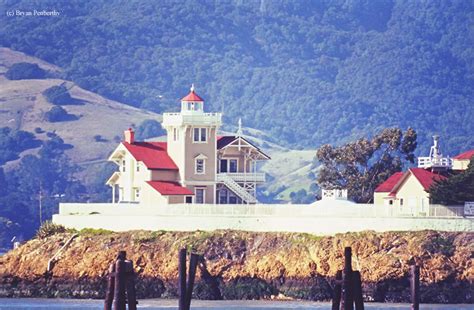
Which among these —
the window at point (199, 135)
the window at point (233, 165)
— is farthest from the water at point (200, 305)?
the window at point (233, 165)

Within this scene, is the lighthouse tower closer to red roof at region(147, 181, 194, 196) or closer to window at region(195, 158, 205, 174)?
window at region(195, 158, 205, 174)

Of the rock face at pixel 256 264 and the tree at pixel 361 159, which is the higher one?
the tree at pixel 361 159

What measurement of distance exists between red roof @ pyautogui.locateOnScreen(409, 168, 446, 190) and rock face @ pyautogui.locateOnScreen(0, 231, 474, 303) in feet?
27.9

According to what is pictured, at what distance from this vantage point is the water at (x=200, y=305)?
8850 centimetres

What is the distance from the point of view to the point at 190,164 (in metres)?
113

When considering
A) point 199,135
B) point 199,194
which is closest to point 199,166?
point 199,194

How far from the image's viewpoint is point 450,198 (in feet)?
331

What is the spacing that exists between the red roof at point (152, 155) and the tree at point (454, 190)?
1732cm

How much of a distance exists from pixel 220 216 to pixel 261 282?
635cm

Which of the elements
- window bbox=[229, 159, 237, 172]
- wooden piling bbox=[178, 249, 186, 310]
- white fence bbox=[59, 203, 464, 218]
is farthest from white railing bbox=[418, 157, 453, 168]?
wooden piling bbox=[178, 249, 186, 310]

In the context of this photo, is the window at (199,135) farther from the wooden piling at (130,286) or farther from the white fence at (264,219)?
the wooden piling at (130,286)

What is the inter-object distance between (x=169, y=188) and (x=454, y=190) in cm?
1734

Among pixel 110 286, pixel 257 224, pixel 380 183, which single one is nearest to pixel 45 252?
pixel 257 224

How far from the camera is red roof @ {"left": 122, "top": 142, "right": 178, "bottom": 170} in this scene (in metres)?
113
